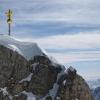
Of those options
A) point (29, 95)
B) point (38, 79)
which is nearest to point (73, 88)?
point (38, 79)

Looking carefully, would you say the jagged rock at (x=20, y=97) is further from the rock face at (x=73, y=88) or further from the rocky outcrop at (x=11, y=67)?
the rock face at (x=73, y=88)

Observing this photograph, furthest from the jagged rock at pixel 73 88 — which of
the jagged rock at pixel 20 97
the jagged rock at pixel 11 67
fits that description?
the jagged rock at pixel 11 67

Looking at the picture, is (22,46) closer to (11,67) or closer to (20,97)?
(11,67)

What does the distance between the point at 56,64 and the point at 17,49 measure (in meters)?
12.5

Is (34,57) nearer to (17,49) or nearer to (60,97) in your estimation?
(17,49)

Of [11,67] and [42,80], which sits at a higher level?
[11,67]

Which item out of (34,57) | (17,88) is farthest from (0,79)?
(34,57)

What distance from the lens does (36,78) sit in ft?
395

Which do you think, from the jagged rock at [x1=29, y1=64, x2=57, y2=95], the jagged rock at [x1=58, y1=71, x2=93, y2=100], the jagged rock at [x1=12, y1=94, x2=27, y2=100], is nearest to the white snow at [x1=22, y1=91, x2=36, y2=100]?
the jagged rock at [x1=12, y1=94, x2=27, y2=100]

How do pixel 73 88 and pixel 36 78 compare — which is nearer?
pixel 73 88

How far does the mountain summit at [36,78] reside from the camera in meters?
117

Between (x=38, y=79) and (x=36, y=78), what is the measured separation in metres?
0.65

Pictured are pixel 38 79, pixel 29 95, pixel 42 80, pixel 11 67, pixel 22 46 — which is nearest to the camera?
pixel 29 95

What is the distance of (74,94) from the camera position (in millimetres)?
119812
